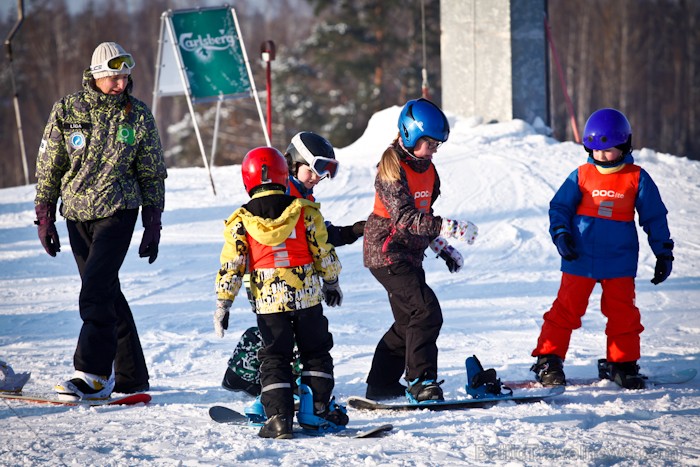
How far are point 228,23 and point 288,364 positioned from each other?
7471mm

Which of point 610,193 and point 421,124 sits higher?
point 421,124

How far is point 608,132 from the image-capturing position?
4.96 meters

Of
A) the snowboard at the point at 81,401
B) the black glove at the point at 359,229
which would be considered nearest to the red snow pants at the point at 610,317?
the black glove at the point at 359,229

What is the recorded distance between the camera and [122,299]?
4.98 metres

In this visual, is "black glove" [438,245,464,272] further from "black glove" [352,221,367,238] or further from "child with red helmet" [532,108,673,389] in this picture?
"child with red helmet" [532,108,673,389]

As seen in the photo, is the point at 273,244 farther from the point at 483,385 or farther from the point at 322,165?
the point at 483,385

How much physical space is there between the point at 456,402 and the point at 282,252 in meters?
1.20

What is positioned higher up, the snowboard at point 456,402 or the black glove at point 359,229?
the black glove at point 359,229

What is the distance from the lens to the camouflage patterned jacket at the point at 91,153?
4.70m

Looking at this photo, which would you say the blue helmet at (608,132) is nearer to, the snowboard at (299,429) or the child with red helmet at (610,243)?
the child with red helmet at (610,243)

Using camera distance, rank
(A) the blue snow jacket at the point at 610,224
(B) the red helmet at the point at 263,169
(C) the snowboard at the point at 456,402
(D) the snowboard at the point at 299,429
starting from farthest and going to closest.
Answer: (A) the blue snow jacket at the point at 610,224, (C) the snowboard at the point at 456,402, (B) the red helmet at the point at 263,169, (D) the snowboard at the point at 299,429

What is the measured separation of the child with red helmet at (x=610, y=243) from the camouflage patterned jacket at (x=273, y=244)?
1589 millimetres

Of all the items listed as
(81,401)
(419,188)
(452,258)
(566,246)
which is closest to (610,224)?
(566,246)

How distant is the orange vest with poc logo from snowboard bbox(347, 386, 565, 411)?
1.00 meters
